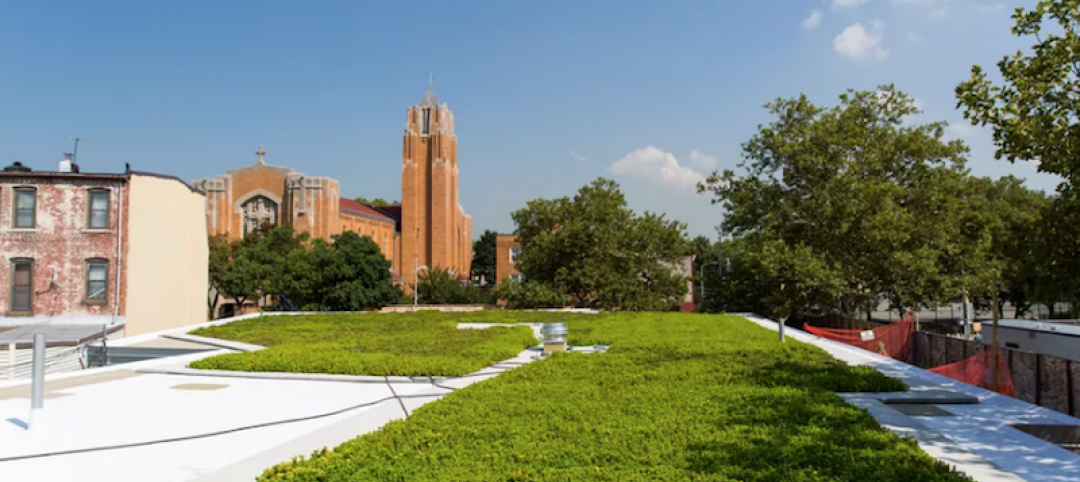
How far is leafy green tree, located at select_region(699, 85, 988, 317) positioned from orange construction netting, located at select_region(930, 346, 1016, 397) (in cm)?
1117

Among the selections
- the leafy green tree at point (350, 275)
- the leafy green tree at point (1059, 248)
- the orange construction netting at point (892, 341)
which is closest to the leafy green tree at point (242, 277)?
the leafy green tree at point (350, 275)

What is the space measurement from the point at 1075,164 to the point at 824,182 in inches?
686

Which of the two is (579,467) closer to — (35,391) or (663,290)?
(35,391)

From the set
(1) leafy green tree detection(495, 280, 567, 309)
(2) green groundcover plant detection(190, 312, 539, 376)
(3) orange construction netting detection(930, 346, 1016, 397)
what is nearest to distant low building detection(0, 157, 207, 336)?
(2) green groundcover plant detection(190, 312, 539, 376)

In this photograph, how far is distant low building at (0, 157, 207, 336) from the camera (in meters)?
21.8

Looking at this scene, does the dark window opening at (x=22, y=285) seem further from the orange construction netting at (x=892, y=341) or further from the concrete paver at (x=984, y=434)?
the orange construction netting at (x=892, y=341)

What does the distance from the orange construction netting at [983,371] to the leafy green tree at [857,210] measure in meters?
11.2

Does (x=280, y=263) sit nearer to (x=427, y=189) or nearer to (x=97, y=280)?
(x=97, y=280)

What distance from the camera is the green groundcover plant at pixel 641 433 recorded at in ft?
16.8

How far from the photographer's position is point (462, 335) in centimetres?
1805

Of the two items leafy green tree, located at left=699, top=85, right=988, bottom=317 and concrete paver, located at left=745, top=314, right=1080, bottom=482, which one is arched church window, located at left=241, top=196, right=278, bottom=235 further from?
concrete paver, located at left=745, top=314, right=1080, bottom=482

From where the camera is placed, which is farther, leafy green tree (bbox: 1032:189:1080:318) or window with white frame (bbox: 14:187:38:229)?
window with white frame (bbox: 14:187:38:229)

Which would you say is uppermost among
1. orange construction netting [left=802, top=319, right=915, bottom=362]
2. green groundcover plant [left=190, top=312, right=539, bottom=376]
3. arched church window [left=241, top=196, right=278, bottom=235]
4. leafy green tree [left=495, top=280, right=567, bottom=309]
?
arched church window [left=241, top=196, right=278, bottom=235]

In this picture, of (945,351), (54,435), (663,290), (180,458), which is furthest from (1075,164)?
(663,290)
